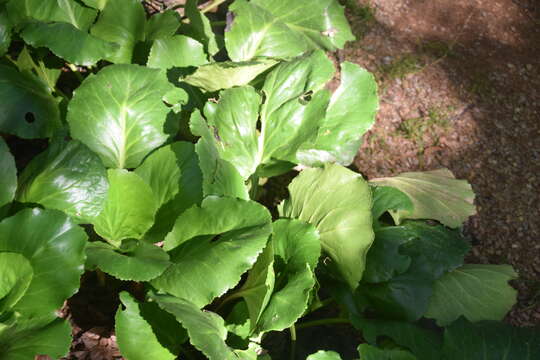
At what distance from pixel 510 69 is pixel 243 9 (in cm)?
147

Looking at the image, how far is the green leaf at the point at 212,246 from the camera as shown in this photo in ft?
4.83

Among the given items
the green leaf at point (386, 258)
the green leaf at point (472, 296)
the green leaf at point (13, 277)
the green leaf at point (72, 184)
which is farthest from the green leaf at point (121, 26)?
the green leaf at point (472, 296)

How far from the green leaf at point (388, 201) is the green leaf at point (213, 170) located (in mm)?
450

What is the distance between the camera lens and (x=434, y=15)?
3.01 meters

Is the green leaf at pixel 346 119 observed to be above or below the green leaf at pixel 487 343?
above

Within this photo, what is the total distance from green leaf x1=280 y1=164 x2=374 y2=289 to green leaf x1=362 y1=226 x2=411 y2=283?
9 cm

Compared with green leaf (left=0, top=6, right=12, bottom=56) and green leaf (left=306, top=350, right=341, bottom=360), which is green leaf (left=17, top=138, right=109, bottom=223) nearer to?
green leaf (left=0, top=6, right=12, bottom=56)

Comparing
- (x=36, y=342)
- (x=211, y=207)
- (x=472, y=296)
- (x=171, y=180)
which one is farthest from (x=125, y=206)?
(x=472, y=296)

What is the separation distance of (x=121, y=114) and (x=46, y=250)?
1.87ft

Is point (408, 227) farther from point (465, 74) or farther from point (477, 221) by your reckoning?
point (465, 74)

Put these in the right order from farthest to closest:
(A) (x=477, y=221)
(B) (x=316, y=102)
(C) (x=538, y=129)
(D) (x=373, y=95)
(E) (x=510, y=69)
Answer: (E) (x=510, y=69), (C) (x=538, y=129), (A) (x=477, y=221), (D) (x=373, y=95), (B) (x=316, y=102)

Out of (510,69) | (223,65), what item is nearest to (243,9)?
(223,65)

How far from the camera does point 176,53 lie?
206cm

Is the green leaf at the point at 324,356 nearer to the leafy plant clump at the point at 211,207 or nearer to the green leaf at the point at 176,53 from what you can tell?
the leafy plant clump at the point at 211,207
